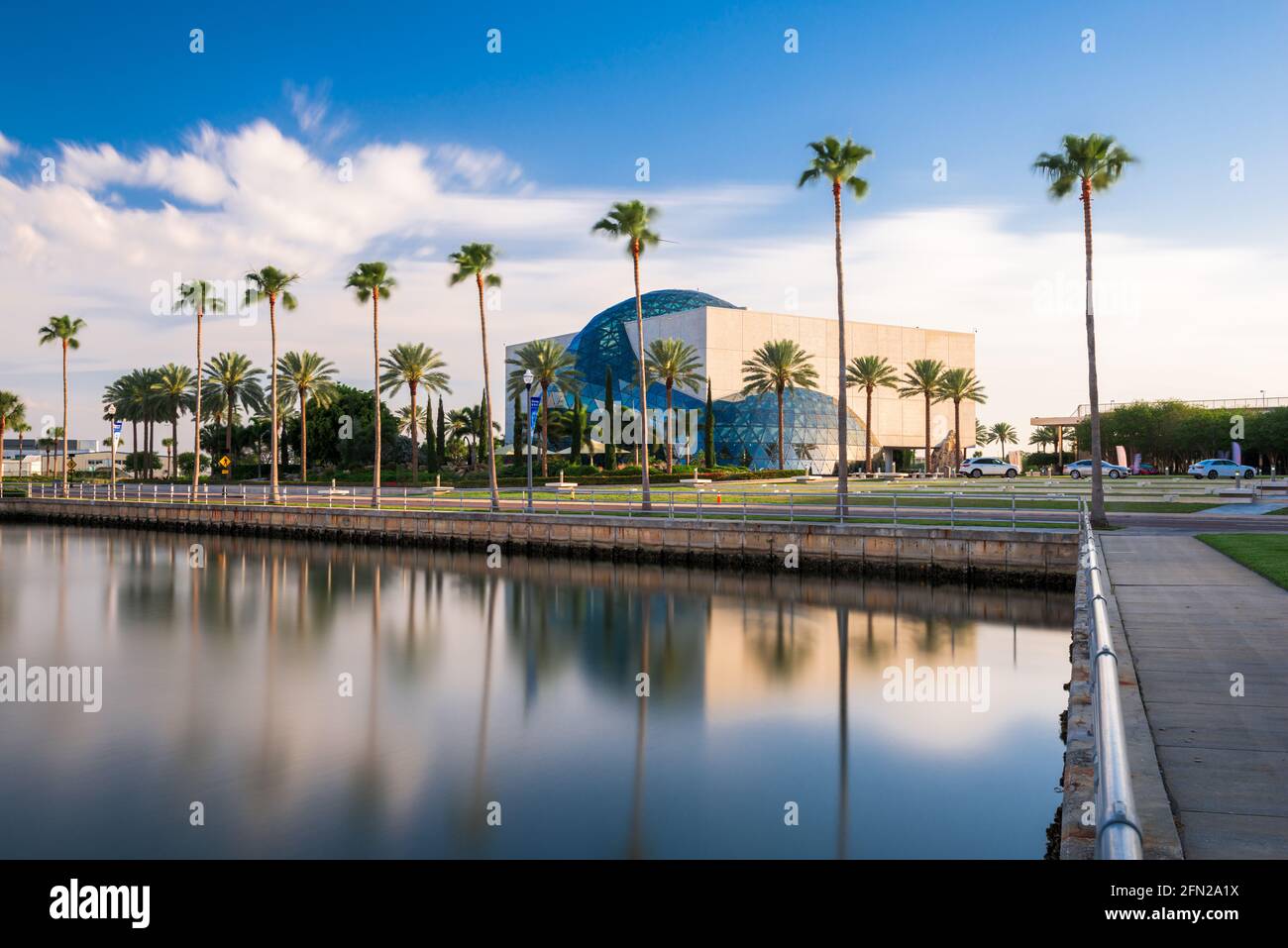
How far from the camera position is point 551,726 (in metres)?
13.8

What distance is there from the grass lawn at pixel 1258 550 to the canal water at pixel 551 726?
351 cm

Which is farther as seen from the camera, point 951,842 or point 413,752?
point 413,752

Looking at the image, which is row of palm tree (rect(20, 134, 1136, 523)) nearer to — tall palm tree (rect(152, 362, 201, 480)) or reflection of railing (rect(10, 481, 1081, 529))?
reflection of railing (rect(10, 481, 1081, 529))

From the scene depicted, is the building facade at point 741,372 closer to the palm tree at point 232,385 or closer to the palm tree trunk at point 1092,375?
the palm tree at point 232,385

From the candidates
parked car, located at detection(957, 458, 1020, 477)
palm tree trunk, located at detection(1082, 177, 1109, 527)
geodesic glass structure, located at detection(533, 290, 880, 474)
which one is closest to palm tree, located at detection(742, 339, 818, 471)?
geodesic glass structure, located at detection(533, 290, 880, 474)

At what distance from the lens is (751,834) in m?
9.25

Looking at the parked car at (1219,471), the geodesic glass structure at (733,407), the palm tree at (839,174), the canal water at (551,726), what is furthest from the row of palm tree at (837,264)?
the geodesic glass structure at (733,407)

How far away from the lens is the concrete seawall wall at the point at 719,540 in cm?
2480

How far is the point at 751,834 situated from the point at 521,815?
94.6 inches

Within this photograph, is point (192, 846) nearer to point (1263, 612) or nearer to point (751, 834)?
point (751, 834)

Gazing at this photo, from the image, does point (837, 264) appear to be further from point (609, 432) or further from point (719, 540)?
point (609, 432)

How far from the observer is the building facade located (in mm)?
98812

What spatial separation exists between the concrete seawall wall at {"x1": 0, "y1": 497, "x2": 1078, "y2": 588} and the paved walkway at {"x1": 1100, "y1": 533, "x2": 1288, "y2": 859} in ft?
29.9
